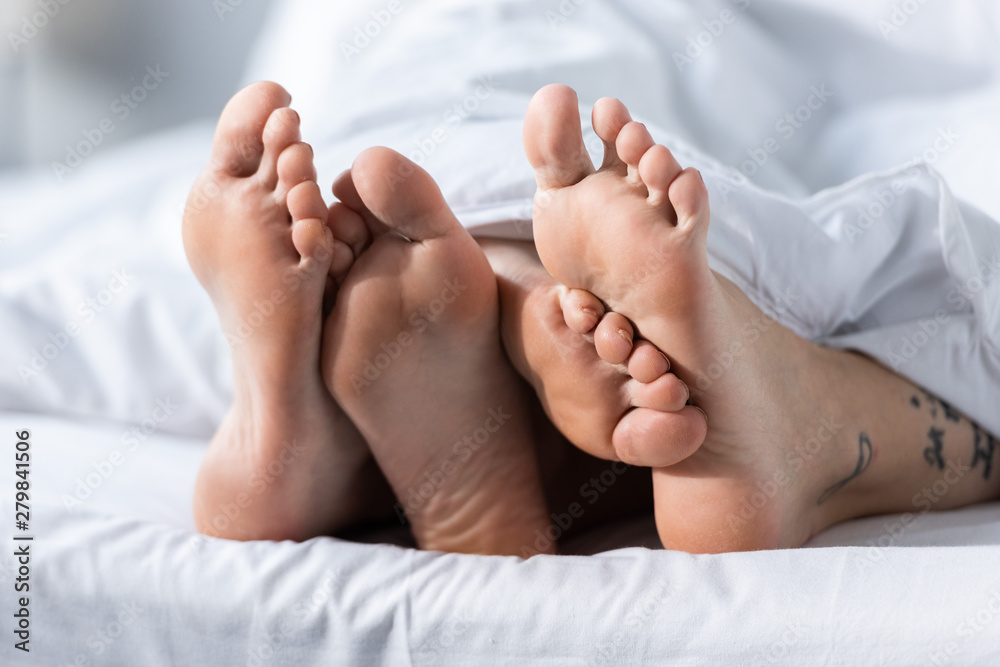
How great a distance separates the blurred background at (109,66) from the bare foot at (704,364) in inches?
59.8

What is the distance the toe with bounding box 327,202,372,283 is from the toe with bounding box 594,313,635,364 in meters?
0.20

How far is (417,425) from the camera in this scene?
0.68 meters

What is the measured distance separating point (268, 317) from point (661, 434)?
0.98 ft

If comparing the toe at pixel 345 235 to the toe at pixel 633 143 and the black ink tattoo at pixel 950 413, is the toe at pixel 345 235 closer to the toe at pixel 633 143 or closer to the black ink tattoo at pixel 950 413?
the toe at pixel 633 143

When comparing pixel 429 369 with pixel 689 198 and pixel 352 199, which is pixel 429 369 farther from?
pixel 689 198

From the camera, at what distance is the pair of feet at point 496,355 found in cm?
56

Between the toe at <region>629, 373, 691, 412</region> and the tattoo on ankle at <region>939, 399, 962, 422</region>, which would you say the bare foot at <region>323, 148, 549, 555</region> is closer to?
the toe at <region>629, 373, 691, 412</region>

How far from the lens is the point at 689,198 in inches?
20.3

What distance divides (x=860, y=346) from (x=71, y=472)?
0.76 metres

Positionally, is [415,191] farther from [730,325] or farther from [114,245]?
[114,245]

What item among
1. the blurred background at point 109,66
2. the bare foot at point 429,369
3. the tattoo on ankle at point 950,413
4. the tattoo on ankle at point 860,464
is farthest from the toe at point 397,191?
the blurred background at point 109,66

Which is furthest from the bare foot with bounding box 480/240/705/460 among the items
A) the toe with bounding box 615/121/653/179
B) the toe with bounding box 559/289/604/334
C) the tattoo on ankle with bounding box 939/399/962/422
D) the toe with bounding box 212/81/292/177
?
the tattoo on ankle with bounding box 939/399/962/422

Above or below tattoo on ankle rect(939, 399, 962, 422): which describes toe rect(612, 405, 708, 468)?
above

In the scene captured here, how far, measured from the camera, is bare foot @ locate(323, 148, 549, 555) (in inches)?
24.3
